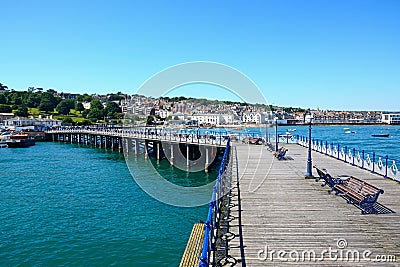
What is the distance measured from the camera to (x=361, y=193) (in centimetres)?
1008

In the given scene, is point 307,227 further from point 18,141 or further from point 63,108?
point 63,108

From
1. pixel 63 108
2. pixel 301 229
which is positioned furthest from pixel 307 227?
pixel 63 108

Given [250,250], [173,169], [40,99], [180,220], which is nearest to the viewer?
[250,250]

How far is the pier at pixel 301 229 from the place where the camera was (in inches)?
265

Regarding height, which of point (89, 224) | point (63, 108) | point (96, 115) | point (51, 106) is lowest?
point (89, 224)

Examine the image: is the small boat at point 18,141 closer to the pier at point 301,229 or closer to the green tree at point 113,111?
the green tree at point 113,111

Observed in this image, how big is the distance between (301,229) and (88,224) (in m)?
12.2

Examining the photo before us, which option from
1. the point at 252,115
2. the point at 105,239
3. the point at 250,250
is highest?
the point at 252,115

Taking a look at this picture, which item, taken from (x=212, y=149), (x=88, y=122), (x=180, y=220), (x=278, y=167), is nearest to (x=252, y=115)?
(x=212, y=149)

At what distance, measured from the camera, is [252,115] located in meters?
36.6

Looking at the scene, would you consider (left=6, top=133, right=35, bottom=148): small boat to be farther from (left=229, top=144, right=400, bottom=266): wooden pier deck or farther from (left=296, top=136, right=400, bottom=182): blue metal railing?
(left=229, top=144, right=400, bottom=266): wooden pier deck

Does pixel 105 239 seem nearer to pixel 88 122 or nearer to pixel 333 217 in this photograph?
pixel 333 217

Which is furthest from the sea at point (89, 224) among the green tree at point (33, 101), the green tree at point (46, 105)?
the green tree at point (33, 101)

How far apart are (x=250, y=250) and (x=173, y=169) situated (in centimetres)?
2953
